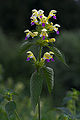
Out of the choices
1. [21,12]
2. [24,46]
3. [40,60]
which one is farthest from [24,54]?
[21,12]

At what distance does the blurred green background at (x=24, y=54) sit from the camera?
6.70m

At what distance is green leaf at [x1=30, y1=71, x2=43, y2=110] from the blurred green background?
16 cm

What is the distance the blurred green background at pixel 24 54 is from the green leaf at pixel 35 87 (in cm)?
16

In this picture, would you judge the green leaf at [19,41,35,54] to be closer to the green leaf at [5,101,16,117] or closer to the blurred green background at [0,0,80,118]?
the blurred green background at [0,0,80,118]

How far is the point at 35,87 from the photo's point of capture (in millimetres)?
1250

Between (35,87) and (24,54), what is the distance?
166 cm

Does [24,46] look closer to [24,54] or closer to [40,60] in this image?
[40,60]

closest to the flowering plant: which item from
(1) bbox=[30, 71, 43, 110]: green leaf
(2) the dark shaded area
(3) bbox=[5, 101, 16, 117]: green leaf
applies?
(1) bbox=[30, 71, 43, 110]: green leaf

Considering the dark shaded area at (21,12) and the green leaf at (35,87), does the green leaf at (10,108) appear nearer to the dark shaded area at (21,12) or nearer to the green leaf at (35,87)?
the green leaf at (35,87)

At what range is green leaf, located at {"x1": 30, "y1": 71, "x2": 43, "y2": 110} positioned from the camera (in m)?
1.22

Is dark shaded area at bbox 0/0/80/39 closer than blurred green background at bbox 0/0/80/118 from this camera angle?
No

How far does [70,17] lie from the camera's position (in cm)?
1662

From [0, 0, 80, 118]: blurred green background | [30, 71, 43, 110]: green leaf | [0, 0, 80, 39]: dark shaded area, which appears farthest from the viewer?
[0, 0, 80, 39]: dark shaded area

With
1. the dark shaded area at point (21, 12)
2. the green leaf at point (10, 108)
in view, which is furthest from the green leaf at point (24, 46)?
the dark shaded area at point (21, 12)
